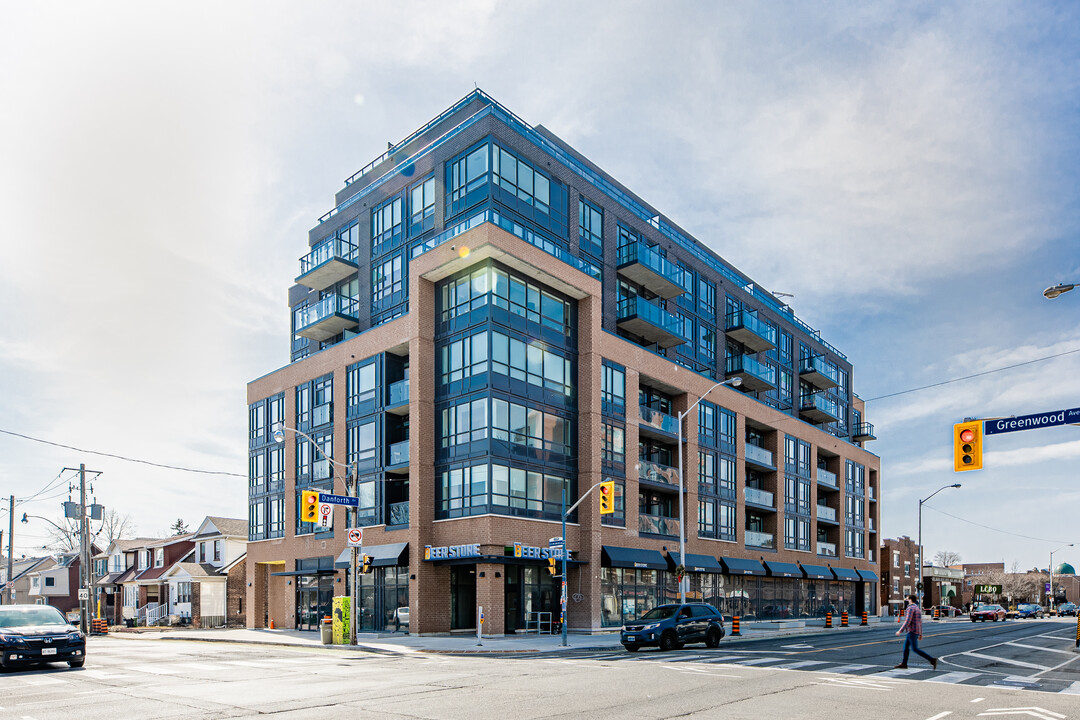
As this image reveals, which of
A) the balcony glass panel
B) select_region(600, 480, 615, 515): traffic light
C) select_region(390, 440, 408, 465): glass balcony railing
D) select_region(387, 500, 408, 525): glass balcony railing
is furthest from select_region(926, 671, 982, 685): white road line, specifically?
the balcony glass panel

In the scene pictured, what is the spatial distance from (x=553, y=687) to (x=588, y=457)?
2363 centimetres

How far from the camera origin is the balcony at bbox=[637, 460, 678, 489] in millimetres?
43500

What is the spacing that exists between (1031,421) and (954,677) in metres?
7.24

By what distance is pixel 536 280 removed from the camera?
38312 millimetres

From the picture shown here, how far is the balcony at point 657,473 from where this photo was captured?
143 feet

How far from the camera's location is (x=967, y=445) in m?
21.2

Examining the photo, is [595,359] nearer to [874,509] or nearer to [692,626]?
[692,626]

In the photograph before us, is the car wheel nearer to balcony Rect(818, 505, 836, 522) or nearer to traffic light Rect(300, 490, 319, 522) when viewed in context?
traffic light Rect(300, 490, 319, 522)

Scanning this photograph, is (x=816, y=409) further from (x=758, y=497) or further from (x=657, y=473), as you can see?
(x=657, y=473)

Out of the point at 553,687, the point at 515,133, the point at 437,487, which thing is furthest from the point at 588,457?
the point at 553,687

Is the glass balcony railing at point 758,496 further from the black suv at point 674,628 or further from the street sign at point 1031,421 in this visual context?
the street sign at point 1031,421

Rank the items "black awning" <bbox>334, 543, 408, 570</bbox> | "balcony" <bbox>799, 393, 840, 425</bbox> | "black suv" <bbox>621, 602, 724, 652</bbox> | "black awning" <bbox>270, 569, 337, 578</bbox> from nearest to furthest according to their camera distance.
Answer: "black suv" <bbox>621, 602, 724, 652</bbox> → "black awning" <bbox>334, 543, 408, 570</bbox> → "black awning" <bbox>270, 569, 337, 578</bbox> → "balcony" <bbox>799, 393, 840, 425</bbox>

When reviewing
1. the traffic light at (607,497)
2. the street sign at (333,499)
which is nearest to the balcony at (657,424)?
the traffic light at (607,497)

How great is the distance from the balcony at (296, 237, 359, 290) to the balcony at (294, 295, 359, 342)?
174cm
